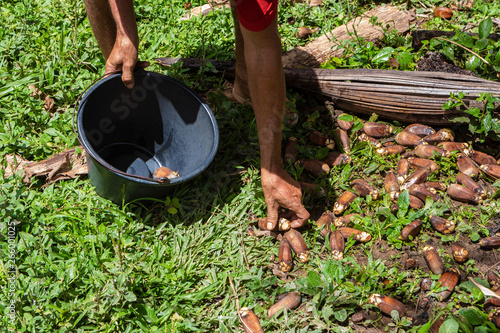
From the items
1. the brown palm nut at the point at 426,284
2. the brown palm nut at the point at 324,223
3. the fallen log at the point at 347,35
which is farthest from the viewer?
the fallen log at the point at 347,35

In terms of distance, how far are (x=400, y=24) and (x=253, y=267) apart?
2447 mm

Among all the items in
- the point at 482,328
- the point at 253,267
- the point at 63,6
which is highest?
the point at 63,6

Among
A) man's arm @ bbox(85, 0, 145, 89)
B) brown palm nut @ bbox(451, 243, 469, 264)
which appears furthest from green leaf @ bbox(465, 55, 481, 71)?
man's arm @ bbox(85, 0, 145, 89)

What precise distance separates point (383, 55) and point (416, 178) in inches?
42.6

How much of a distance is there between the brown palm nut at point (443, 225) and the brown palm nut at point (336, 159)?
65 centimetres

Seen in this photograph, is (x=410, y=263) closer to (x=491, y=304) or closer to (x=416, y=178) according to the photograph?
(x=491, y=304)

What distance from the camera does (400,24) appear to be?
12.4ft

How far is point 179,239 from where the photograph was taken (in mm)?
2637

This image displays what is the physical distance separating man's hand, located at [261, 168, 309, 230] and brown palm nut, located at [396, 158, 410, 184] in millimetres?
740

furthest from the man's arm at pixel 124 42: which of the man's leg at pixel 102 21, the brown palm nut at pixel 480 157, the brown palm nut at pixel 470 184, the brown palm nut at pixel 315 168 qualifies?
the brown palm nut at pixel 480 157

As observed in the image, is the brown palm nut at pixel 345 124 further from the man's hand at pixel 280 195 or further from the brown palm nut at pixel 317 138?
the man's hand at pixel 280 195

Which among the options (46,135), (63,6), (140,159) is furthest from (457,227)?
(63,6)

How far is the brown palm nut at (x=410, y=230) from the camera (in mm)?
2574

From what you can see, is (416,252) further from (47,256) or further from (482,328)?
(47,256)
